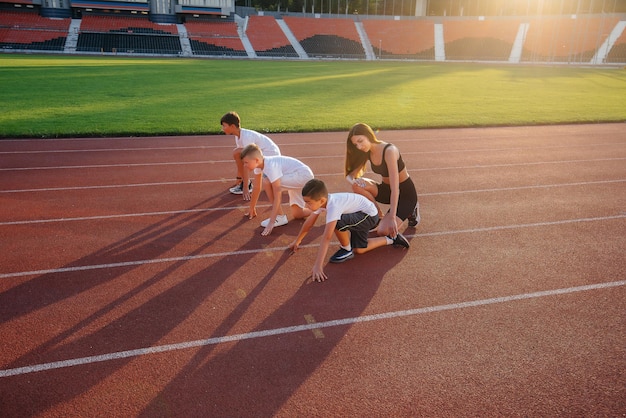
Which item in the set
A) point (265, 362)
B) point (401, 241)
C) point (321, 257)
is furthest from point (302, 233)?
point (265, 362)

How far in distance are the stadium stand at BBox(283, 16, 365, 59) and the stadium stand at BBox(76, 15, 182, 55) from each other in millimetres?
14979

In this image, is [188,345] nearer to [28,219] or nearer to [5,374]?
[5,374]

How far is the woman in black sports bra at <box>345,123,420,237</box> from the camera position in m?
5.69

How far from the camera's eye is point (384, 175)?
630 centimetres

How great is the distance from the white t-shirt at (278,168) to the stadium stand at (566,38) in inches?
2113

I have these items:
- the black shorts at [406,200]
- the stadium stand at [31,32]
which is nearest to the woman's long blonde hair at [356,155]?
the black shorts at [406,200]

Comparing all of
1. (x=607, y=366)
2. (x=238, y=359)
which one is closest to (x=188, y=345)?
(x=238, y=359)

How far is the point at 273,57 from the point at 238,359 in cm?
5176

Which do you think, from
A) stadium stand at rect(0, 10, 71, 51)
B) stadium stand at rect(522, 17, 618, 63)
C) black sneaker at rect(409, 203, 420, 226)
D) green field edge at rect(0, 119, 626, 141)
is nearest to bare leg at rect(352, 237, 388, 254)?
black sneaker at rect(409, 203, 420, 226)

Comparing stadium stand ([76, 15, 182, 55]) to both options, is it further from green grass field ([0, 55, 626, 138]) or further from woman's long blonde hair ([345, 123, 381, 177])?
woman's long blonde hair ([345, 123, 381, 177])

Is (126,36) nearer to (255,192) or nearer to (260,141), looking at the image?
(260,141)

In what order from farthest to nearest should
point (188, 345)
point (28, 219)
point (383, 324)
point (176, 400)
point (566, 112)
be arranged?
point (566, 112) → point (28, 219) → point (383, 324) → point (188, 345) → point (176, 400)

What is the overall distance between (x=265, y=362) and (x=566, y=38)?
204 feet

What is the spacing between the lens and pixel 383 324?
4.48 m
